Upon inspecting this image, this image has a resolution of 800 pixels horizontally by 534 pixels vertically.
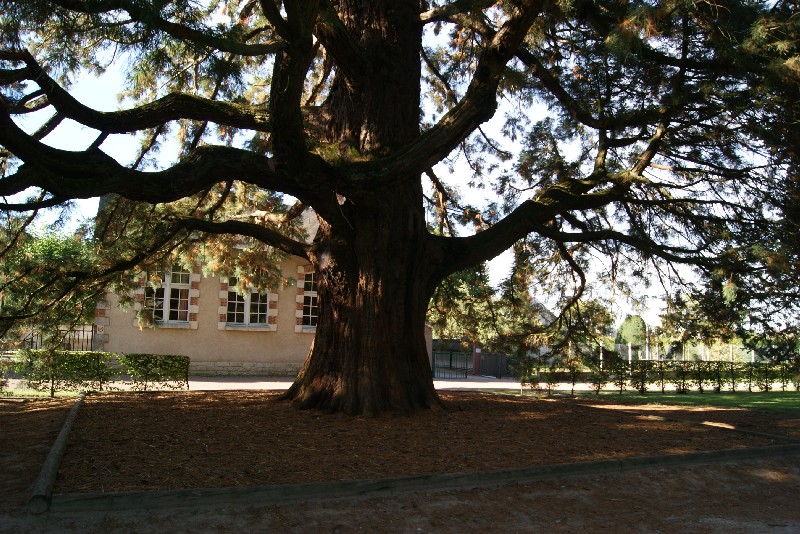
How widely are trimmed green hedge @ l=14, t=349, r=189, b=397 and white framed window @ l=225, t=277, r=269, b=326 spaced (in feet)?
27.4

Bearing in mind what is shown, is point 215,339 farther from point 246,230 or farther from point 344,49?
point 344,49

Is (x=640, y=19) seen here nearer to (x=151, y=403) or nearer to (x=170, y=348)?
(x=151, y=403)

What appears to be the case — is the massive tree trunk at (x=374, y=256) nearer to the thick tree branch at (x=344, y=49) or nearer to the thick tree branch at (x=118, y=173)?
the thick tree branch at (x=344, y=49)

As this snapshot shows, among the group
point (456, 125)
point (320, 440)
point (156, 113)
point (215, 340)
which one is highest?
point (156, 113)

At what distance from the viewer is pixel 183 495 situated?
525cm

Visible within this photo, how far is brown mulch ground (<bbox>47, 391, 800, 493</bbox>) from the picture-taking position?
20.0ft

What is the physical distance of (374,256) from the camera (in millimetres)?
9977

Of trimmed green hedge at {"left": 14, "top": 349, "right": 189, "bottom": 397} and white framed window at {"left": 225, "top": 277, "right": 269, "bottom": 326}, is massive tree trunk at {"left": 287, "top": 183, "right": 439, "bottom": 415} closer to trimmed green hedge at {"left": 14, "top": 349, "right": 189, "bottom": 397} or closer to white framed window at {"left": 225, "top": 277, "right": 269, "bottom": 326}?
trimmed green hedge at {"left": 14, "top": 349, "right": 189, "bottom": 397}

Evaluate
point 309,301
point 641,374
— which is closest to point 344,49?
point 641,374

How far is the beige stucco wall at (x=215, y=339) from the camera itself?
2203cm

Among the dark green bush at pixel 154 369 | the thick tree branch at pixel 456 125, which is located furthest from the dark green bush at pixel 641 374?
the thick tree branch at pixel 456 125

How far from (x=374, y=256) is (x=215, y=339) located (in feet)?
48.9

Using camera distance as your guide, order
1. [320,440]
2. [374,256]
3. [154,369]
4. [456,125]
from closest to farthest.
Answer: [320,440]
[456,125]
[374,256]
[154,369]

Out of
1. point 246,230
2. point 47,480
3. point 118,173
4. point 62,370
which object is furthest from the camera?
point 62,370
